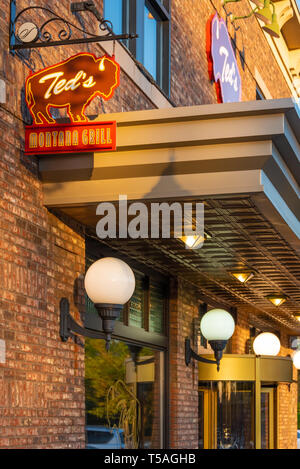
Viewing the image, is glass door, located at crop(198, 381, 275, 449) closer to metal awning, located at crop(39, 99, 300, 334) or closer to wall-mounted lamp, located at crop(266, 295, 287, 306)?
wall-mounted lamp, located at crop(266, 295, 287, 306)

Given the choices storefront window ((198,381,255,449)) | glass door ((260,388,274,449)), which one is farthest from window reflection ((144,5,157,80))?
glass door ((260,388,274,449))

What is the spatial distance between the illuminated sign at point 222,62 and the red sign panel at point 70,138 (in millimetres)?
6437

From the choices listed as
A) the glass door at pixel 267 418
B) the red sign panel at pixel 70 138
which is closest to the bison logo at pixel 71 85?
the red sign panel at pixel 70 138

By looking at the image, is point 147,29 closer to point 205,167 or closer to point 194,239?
point 194,239

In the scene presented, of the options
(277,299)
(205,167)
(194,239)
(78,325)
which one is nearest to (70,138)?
(205,167)

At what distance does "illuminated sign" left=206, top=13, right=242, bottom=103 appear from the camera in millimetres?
13023

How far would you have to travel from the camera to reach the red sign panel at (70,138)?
697cm

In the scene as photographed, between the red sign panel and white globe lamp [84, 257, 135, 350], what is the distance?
1.07 meters

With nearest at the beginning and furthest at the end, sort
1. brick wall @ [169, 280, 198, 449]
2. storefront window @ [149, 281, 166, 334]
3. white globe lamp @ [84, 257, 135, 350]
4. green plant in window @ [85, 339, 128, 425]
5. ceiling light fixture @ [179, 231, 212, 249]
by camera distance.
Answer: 1. white globe lamp @ [84, 257, 135, 350]
2. ceiling light fixture @ [179, 231, 212, 249]
3. green plant in window @ [85, 339, 128, 425]
4. storefront window @ [149, 281, 166, 334]
5. brick wall @ [169, 280, 198, 449]

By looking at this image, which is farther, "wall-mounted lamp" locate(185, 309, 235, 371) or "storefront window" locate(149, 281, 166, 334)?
"storefront window" locate(149, 281, 166, 334)

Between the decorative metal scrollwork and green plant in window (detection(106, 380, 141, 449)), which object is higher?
the decorative metal scrollwork

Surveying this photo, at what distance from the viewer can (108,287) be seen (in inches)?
285

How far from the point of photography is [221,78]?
44.5ft

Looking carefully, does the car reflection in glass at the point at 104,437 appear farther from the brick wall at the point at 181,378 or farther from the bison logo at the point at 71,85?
the bison logo at the point at 71,85
